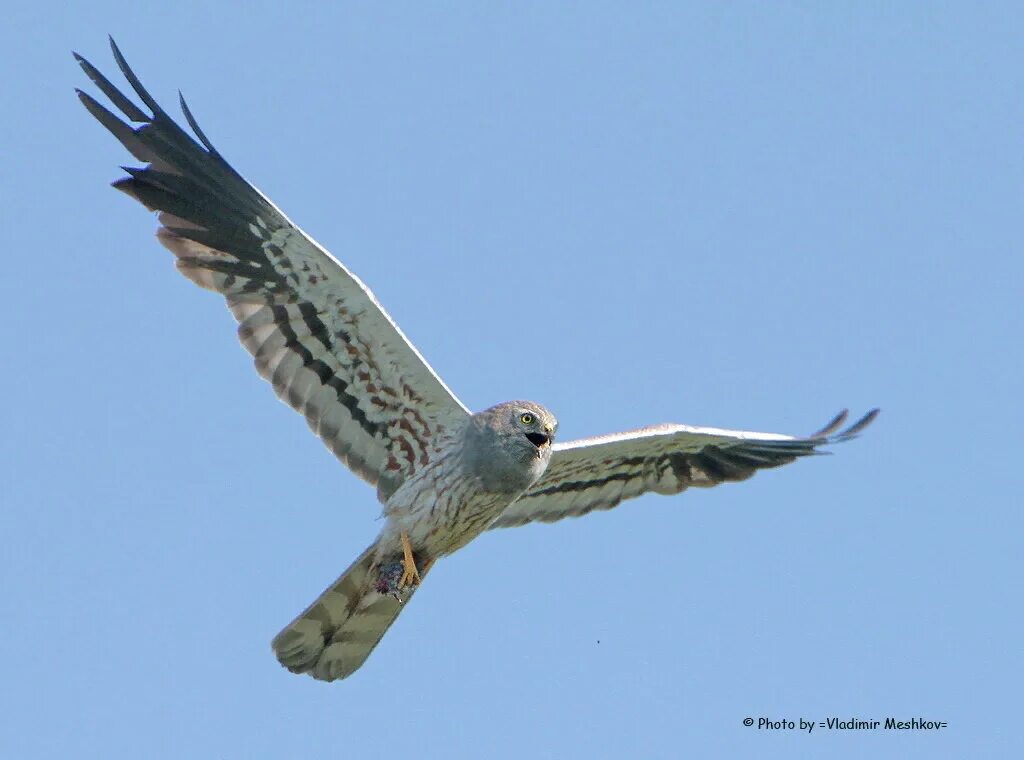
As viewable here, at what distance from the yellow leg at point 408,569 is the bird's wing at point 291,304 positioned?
0.64 metres

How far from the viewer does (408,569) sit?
12773 millimetres

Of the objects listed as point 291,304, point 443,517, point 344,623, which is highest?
point 291,304

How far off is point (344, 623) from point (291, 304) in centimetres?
243

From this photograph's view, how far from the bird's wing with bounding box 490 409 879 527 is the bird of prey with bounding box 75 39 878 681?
77 cm

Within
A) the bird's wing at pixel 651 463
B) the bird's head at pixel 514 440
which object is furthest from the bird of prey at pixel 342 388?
the bird's wing at pixel 651 463

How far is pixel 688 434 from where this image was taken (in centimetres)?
1404

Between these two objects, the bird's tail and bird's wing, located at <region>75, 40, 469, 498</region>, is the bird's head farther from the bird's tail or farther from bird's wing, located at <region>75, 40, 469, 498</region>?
the bird's tail

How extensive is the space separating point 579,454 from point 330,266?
108 inches

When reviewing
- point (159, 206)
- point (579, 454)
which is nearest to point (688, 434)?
point (579, 454)

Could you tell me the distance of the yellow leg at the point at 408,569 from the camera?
1278 centimetres

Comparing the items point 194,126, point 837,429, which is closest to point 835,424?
point 837,429

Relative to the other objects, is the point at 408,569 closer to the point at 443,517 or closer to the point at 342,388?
the point at 443,517

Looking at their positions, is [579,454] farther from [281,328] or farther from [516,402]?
[281,328]

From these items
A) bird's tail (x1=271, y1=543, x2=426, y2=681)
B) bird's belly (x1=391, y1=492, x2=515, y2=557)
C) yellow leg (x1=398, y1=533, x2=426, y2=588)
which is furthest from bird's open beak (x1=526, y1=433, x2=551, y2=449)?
bird's tail (x1=271, y1=543, x2=426, y2=681)
